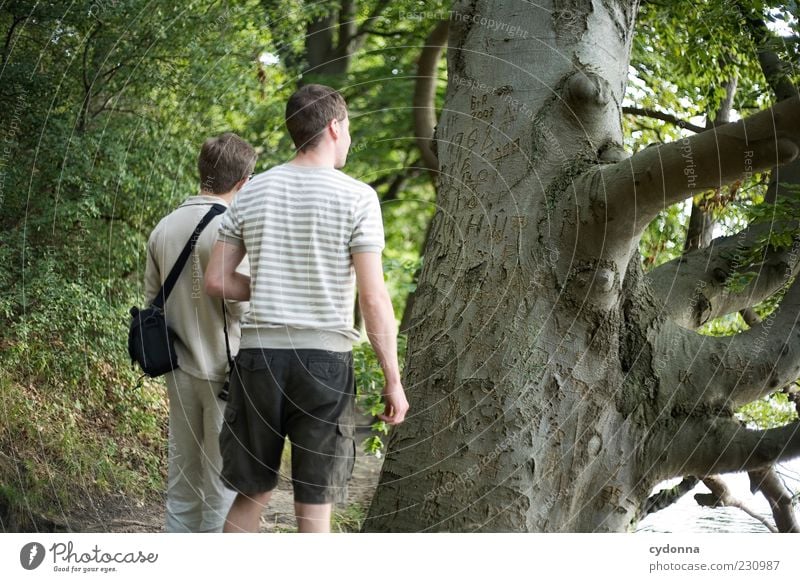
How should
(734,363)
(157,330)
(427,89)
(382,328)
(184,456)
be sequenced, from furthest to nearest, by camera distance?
1. (427,89)
2. (734,363)
3. (184,456)
4. (157,330)
5. (382,328)

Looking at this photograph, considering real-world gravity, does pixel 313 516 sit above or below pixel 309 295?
below

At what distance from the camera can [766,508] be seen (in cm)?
348

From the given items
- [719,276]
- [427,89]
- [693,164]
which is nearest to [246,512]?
[693,164]

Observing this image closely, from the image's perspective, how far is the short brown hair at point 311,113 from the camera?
2209 mm

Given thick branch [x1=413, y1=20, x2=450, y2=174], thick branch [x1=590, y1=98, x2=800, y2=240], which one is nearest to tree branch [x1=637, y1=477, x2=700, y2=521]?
thick branch [x1=590, y1=98, x2=800, y2=240]

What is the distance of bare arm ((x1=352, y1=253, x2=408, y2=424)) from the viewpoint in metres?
2.11

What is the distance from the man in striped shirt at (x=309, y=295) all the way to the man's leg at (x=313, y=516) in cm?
3

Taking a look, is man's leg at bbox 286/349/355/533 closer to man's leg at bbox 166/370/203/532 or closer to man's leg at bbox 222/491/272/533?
man's leg at bbox 222/491/272/533

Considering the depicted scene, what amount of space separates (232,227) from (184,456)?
77cm

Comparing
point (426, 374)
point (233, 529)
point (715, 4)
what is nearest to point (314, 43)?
point (715, 4)

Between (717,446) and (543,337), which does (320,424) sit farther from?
(717,446)

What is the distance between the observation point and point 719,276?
10.6 feet

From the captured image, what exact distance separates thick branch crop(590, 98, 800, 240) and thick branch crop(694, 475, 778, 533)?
1.41 metres
